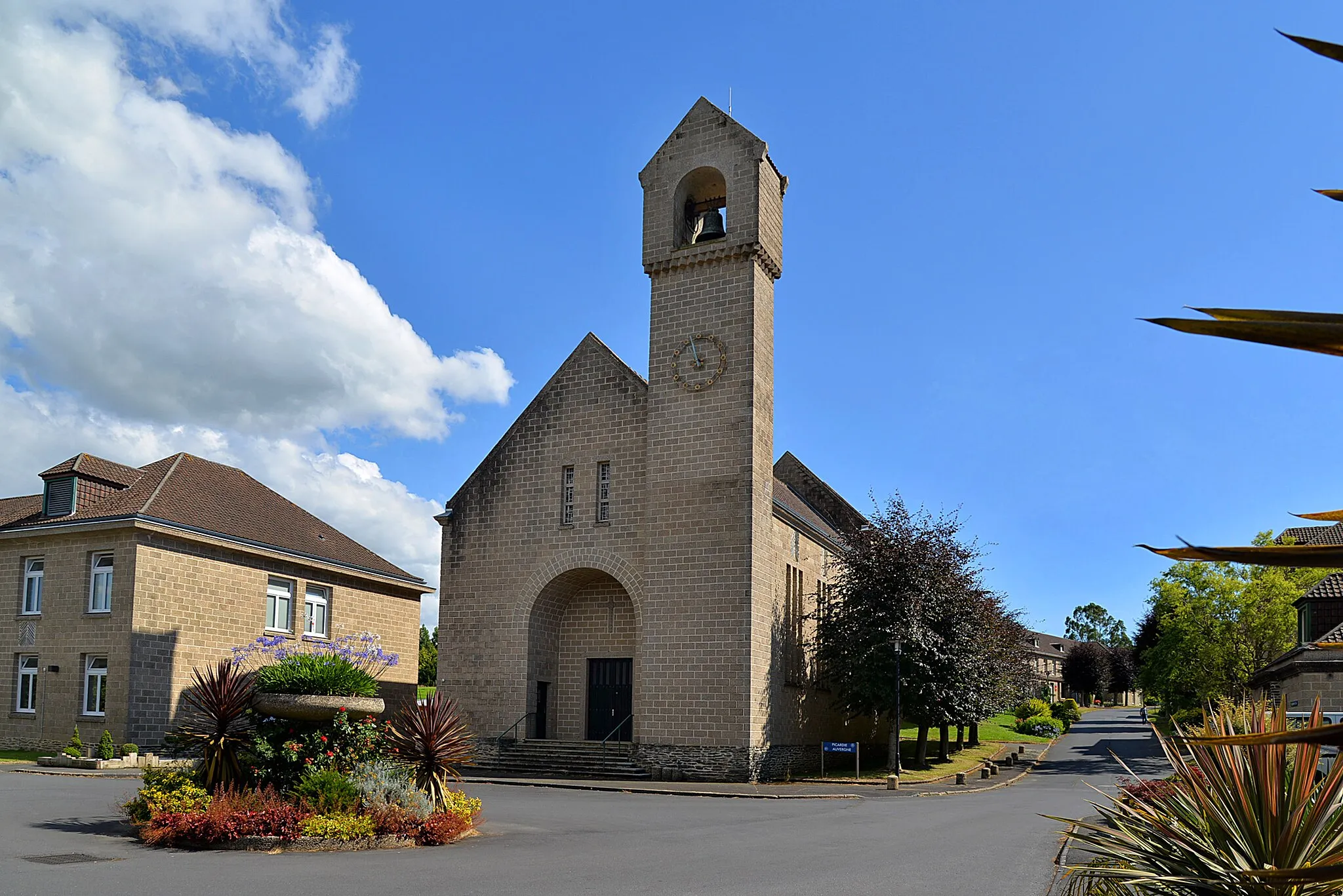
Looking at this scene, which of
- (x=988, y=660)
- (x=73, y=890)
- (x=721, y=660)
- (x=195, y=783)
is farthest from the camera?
(x=988, y=660)

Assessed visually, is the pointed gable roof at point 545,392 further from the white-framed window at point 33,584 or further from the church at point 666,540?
the white-framed window at point 33,584

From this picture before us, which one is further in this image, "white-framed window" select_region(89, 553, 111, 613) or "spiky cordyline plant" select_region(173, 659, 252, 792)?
"white-framed window" select_region(89, 553, 111, 613)

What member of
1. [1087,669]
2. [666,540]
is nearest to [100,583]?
[666,540]

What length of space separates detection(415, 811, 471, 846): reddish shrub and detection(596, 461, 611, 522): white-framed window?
53.4ft

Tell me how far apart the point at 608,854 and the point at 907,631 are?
18945mm

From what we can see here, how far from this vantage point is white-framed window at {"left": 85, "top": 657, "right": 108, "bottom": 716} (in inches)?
1224

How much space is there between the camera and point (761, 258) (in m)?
30.5

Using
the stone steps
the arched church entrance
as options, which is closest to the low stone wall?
the stone steps

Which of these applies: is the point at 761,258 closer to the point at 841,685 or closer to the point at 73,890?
the point at 841,685

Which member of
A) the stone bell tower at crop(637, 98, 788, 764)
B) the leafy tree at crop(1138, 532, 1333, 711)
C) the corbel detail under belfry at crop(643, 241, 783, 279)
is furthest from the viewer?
the leafy tree at crop(1138, 532, 1333, 711)

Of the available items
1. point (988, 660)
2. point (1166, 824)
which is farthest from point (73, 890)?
point (988, 660)

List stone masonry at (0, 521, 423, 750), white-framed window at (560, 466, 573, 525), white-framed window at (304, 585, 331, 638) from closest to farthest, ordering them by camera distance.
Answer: stone masonry at (0, 521, 423, 750) < white-framed window at (560, 466, 573, 525) < white-framed window at (304, 585, 331, 638)

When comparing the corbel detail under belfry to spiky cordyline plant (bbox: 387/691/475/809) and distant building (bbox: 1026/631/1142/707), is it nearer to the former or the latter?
spiky cordyline plant (bbox: 387/691/475/809)

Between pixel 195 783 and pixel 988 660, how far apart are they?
2715 centimetres
